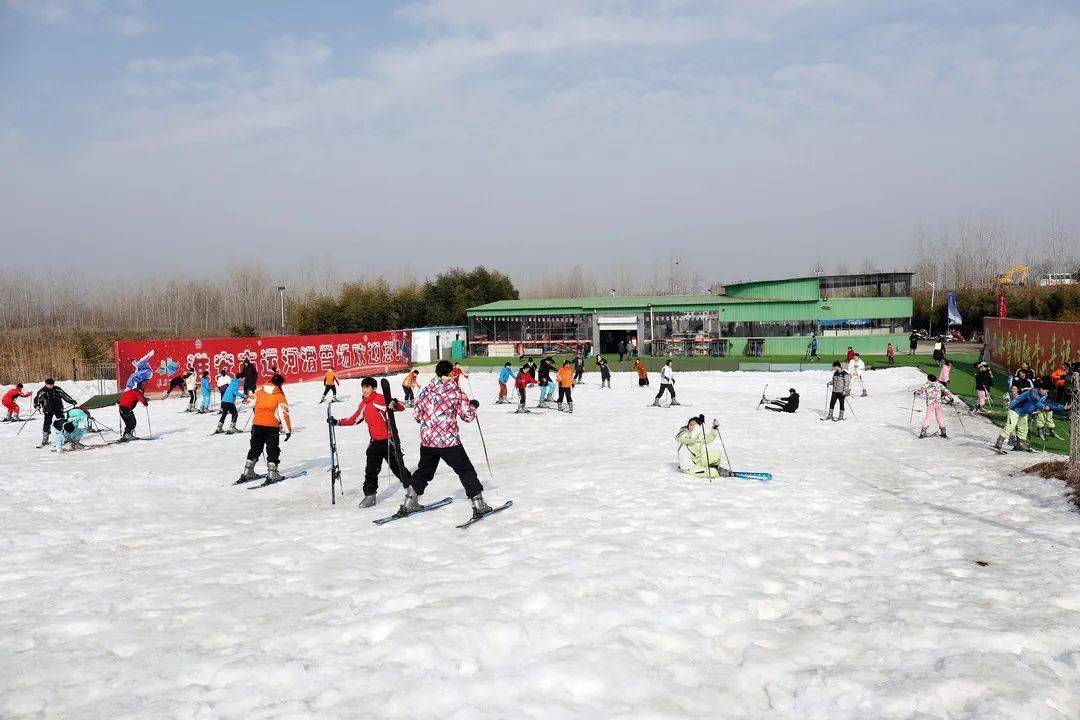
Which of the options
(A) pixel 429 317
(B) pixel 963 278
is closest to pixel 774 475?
(A) pixel 429 317

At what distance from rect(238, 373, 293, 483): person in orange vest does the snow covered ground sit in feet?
1.60

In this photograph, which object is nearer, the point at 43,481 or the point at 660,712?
the point at 660,712

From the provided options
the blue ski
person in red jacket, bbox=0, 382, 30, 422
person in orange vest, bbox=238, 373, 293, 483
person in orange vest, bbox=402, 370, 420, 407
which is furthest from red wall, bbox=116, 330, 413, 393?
the blue ski

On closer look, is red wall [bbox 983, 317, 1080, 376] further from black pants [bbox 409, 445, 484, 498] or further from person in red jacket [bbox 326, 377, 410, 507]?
person in red jacket [bbox 326, 377, 410, 507]

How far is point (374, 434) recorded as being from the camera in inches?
391

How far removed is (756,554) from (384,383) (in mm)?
6015

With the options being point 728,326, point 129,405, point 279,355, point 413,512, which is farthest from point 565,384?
point 728,326

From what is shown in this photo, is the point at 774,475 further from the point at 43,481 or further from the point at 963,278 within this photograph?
the point at 963,278

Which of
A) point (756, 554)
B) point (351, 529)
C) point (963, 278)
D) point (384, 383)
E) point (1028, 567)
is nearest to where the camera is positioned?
point (1028, 567)

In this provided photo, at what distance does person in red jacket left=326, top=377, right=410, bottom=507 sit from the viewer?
32.2ft

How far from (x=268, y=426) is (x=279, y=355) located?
75.2 feet

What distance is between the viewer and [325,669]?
486 cm

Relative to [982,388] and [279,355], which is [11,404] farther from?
[982,388]

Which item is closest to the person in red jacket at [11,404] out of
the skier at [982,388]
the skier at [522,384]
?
the skier at [522,384]
